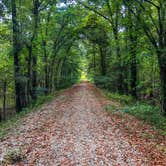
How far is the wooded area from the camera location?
13188 millimetres

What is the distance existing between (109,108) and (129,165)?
8.59m

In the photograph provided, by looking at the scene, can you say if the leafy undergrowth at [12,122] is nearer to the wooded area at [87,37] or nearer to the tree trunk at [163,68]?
the wooded area at [87,37]

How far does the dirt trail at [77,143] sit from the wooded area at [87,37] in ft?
16.1

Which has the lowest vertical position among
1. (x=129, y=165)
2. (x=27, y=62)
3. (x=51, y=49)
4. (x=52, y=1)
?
(x=129, y=165)

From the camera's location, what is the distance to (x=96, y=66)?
42.8m

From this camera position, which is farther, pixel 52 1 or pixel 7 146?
pixel 52 1

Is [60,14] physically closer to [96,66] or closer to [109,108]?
[109,108]

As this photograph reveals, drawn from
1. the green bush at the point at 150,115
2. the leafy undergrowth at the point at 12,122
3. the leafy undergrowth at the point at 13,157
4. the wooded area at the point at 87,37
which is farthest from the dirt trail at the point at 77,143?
the wooded area at the point at 87,37

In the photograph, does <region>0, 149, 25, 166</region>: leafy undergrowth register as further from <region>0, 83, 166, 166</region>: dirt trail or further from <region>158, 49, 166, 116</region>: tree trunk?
<region>158, 49, 166, 116</region>: tree trunk

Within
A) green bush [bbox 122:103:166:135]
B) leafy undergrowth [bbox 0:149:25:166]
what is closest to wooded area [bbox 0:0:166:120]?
green bush [bbox 122:103:166:135]

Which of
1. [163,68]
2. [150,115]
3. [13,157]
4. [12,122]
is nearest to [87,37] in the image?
[163,68]

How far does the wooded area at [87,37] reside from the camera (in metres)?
13.2

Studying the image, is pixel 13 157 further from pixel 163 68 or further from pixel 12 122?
pixel 163 68

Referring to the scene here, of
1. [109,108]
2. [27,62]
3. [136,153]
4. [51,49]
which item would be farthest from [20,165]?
Answer: [51,49]
